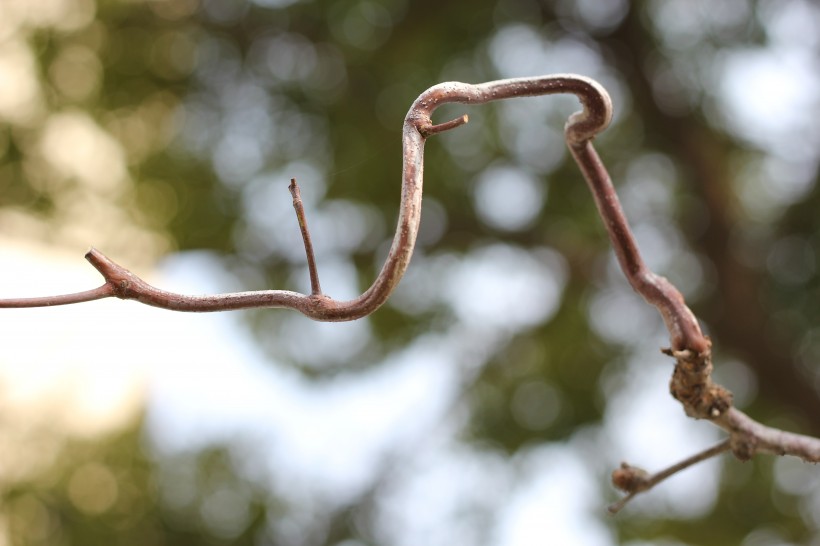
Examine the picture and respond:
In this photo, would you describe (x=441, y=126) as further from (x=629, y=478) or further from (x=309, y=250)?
(x=629, y=478)

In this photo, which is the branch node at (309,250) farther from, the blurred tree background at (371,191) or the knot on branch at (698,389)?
the blurred tree background at (371,191)

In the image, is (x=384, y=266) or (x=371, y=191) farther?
(x=371, y=191)

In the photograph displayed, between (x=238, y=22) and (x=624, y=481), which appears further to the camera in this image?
(x=238, y=22)

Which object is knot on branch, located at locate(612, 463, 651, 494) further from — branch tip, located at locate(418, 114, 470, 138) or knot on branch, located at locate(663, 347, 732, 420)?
branch tip, located at locate(418, 114, 470, 138)

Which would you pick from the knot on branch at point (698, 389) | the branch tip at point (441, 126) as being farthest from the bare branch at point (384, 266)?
the knot on branch at point (698, 389)

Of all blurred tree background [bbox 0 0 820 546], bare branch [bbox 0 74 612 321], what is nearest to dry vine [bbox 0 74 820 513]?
bare branch [bbox 0 74 612 321]

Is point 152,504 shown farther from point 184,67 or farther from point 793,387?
point 793,387

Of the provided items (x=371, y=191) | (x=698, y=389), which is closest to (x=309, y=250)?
(x=698, y=389)

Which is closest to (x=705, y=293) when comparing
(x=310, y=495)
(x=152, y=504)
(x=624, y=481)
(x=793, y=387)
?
(x=793, y=387)
